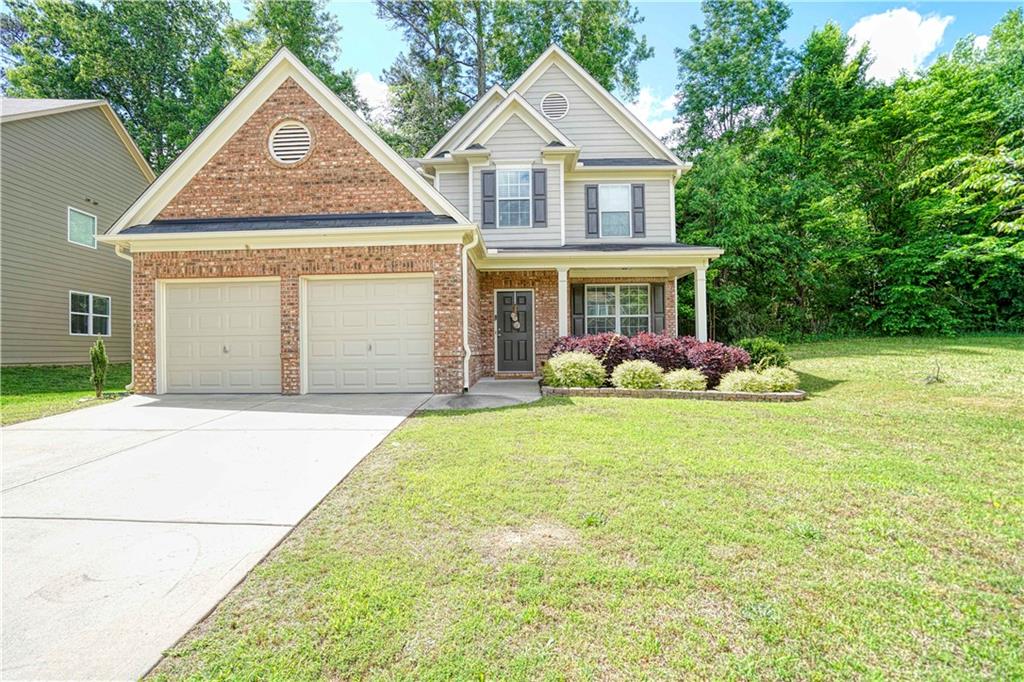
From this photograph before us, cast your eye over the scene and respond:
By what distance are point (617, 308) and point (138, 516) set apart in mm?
11561

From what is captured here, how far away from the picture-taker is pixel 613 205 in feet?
44.1

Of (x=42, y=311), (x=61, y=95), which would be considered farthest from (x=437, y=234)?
(x=61, y=95)

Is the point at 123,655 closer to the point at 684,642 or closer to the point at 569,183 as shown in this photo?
the point at 684,642

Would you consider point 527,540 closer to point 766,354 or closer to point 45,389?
point 766,354

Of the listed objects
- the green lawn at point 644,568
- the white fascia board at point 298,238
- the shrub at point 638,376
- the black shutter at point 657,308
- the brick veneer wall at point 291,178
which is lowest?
the green lawn at point 644,568

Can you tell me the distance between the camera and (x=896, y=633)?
222 cm

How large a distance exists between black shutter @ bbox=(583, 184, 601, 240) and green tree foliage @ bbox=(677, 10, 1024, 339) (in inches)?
238

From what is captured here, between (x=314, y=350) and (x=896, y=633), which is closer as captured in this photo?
(x=896, y=633)

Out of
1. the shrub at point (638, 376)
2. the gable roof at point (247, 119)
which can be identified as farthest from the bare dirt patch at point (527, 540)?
the gable roof at point (247, 119)

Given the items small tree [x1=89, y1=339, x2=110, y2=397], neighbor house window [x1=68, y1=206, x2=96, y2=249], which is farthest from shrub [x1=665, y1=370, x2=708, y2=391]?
neighbor house window [x1=68, y1=206, x2=96, y2=249]

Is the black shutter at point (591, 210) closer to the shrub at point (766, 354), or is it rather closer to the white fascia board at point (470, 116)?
the white fascia board at point (470, 116)

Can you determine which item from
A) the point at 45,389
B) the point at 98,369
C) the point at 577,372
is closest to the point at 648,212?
the point at 577,372

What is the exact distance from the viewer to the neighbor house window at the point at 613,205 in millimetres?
13422

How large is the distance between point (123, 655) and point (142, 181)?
21508 mm
